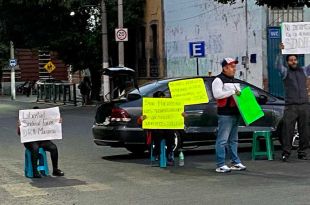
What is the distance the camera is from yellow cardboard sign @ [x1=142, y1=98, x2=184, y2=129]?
10500mm

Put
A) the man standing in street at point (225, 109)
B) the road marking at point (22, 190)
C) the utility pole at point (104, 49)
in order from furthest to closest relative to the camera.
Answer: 1. the utility pole at point (104, 49)
2. the man standing in street at point (225, 109)
3. the road marking at point (22, 190)

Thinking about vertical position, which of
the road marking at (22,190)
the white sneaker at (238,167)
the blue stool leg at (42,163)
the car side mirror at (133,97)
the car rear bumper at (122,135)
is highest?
the car side mirror at (133,97)

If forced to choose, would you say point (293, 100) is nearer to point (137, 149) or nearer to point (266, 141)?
point (266, 141)

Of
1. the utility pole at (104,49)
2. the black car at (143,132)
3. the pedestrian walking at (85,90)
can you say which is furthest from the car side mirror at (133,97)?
the pedestrian walking at (85,90)

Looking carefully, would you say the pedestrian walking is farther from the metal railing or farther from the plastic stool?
the plastic stool

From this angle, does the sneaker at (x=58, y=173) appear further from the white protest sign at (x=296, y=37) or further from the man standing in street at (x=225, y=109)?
the white protest sign at (x=296, y=37)

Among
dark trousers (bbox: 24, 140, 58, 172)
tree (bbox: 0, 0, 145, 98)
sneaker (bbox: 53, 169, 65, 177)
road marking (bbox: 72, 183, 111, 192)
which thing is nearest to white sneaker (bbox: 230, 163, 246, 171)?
road marking (bbox: 72, 183, 111, 192)

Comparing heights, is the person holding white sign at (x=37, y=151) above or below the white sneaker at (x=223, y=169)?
above

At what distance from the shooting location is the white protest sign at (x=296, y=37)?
1133 centimetres

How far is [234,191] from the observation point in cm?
812

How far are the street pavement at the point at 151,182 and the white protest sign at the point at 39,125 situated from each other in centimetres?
68

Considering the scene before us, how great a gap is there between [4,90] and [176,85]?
2215 inches

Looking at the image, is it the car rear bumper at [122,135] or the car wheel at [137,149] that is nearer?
the car rear bumper at [122,135]

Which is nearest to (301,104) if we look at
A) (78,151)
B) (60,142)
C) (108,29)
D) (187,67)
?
(78,151)
